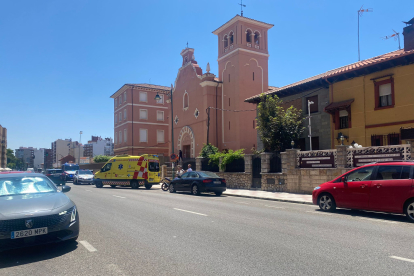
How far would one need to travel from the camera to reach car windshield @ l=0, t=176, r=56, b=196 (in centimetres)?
692

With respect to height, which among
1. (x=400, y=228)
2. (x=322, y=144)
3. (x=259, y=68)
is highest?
(x=259, y=68)

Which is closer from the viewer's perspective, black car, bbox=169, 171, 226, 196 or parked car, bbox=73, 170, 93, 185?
black car, bbox=169, 171, 226, 196

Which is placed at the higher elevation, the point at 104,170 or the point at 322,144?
the point at 322,144

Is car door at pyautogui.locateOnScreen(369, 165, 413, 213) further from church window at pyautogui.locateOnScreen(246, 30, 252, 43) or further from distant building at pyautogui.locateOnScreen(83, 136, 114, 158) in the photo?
distant building at pyautogui.locateOnScreen(83, 136, 114, 158)

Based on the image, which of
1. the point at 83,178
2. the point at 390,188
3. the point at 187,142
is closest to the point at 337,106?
the point at 390,188

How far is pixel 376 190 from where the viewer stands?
10031 millimetres

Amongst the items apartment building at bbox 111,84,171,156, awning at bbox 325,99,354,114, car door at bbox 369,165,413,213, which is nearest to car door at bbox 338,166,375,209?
car door at bbox 369,165,413,213

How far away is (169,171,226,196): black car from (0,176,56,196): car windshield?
11.1 meters

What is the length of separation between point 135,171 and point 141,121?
101 feet

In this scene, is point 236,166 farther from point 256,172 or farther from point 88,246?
point 88,246

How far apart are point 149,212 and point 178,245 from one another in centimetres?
475

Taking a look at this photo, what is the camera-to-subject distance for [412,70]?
1795cm

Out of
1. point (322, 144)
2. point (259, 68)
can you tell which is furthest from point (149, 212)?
point (259, 68)

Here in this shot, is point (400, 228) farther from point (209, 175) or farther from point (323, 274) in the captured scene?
point (209, 175)
